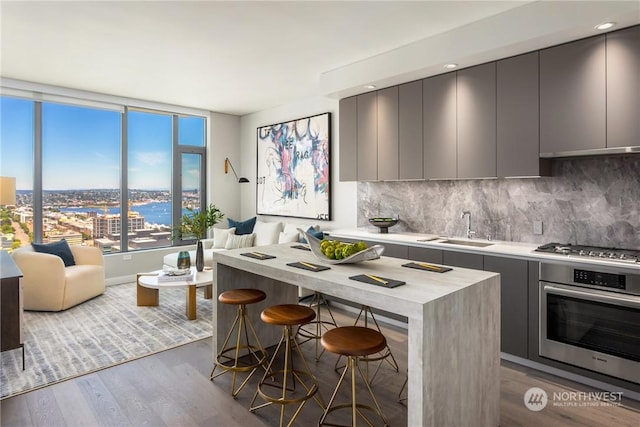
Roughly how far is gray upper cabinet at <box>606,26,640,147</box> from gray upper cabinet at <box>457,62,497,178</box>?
835 millimetres

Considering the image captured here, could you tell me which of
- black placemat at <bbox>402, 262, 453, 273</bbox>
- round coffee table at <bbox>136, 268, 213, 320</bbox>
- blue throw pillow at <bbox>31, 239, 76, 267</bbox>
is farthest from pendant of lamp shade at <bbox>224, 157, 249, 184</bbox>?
black placemat at <bbox>402, 262, 453, 273</bbox>

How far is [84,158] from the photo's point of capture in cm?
544

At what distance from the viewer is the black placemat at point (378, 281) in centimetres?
192

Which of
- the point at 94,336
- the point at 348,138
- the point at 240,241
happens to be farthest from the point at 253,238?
the point at 94,336

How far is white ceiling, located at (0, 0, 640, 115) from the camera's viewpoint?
2895mm

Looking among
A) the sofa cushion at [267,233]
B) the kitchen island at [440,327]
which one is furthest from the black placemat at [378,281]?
the sofa cushion at [267,233]

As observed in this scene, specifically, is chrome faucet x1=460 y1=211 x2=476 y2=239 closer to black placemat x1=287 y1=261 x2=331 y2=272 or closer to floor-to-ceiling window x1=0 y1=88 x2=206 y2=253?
black placemat x1=287 y1=261 x2=331 y2=272

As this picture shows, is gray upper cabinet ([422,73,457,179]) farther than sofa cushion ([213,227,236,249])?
No

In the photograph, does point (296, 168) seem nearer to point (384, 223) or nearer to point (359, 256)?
point (384, 223)

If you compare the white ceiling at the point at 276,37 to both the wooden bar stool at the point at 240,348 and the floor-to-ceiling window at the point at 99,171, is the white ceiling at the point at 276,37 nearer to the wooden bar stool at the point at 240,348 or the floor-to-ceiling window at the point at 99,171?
the floor-to-ceiling window at the point at 99,171

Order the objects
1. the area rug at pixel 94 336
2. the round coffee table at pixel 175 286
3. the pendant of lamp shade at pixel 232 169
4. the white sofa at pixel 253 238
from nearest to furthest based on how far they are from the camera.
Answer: the area rug at pixel 94 336 < the round coffee table at pixel 175 286 < the white sofa at pixel 253 238 < the pendant of lamp shade at pixel 232 169

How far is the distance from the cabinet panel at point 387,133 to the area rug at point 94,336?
247 cm

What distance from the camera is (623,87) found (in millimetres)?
2705

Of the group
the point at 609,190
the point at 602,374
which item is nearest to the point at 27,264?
the point at 602,374
